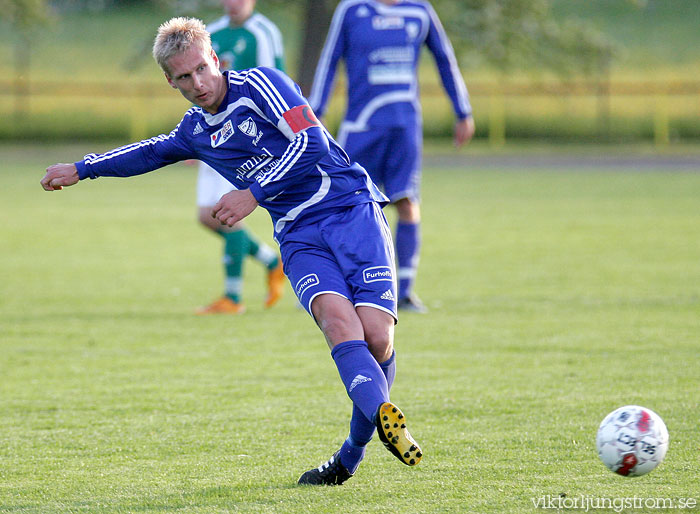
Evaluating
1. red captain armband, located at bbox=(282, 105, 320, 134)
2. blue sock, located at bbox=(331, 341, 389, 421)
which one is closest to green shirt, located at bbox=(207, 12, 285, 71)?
red captain armband, located at bbox=(282, 105, 320, 134)

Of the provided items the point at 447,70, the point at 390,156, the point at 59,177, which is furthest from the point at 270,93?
the point at 447,70

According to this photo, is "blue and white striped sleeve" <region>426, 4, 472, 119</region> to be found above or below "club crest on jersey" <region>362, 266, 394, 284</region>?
below

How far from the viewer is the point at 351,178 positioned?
13.3 ft

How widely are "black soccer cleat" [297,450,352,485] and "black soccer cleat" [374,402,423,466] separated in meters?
0.46

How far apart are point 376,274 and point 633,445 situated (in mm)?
1085

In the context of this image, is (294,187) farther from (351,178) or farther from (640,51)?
(640,51)

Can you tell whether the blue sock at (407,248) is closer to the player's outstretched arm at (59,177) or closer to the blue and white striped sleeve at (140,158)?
the blue and white striped sleeve at (140,158)

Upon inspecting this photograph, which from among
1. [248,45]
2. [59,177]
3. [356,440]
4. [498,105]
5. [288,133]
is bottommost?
[498,105]

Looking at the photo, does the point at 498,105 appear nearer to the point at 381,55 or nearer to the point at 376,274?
the point at 381,55

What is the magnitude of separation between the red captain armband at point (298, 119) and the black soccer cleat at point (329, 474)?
120 cm

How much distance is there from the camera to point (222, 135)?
4008 millimetres

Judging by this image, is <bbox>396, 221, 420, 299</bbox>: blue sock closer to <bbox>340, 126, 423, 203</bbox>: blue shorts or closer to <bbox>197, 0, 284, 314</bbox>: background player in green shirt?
<bbox>340, 126, 423, 203</bbox>: blue shorts

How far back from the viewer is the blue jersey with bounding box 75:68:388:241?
381 cm

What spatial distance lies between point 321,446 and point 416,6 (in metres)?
4.33
